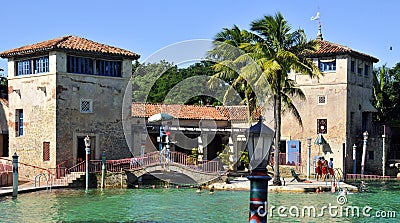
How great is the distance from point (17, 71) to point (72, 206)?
43.6 ft

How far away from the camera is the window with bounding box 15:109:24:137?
32750 mm

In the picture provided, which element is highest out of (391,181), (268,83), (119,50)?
(119,50)

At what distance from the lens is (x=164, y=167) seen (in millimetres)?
30250

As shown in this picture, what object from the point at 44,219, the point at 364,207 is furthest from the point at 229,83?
the point at 44,219

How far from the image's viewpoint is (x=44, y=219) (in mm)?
19016

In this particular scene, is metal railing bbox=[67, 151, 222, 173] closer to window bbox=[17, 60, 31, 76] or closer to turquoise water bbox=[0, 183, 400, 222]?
turquoise water bbox=[0, 183, 400, 222]

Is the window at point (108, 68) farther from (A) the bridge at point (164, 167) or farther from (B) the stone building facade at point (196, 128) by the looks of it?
(A) the bridge at point (164, 167)

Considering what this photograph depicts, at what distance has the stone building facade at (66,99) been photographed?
30.9 m

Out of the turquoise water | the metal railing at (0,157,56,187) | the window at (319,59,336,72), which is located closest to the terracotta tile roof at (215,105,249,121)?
the window at (319,59,336,72)

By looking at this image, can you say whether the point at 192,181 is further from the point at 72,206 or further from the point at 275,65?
the point at 72,206

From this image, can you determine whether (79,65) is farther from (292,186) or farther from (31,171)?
(292,186)

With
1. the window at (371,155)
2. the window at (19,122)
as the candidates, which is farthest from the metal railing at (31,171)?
the window at (371,155)

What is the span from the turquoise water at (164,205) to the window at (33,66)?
23.9 feet

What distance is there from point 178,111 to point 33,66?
987 centimetres
